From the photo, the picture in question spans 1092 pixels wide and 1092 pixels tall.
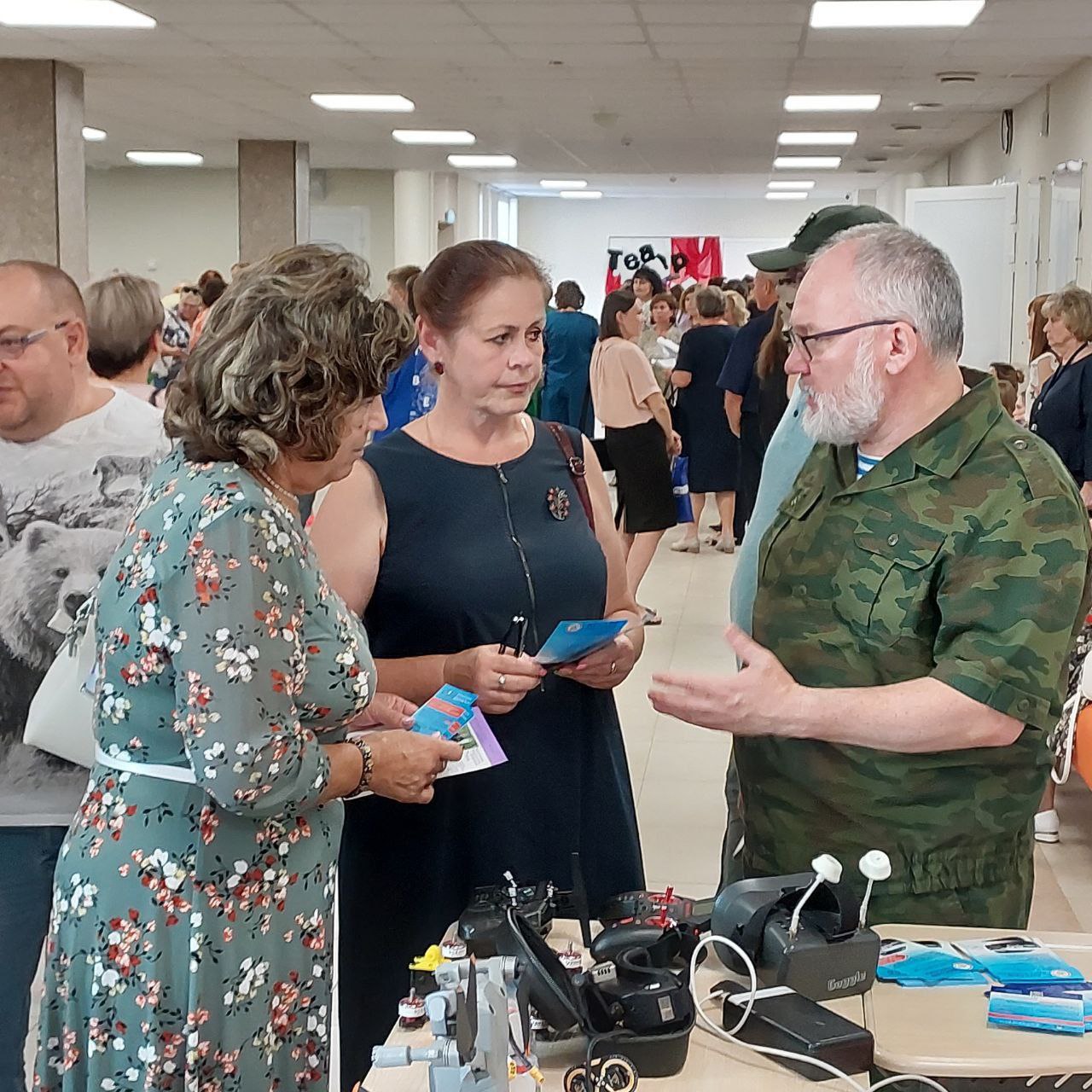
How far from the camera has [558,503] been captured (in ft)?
7.85

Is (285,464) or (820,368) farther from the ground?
(820,368)

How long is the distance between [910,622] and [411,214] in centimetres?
1680

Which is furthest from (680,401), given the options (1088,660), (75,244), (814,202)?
(814,202)

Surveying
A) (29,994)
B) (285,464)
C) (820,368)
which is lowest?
(29,994)

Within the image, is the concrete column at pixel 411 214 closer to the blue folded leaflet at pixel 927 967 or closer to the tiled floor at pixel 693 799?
the tiled floor at pixel 693 799

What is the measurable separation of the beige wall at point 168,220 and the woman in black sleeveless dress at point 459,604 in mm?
16583

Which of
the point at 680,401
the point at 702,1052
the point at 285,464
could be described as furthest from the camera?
the point at 680,401

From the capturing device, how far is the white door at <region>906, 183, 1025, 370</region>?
10781 mm

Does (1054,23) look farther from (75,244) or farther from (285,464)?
(285,464)

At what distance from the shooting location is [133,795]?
1697 millimetres

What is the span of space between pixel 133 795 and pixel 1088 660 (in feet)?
10.4

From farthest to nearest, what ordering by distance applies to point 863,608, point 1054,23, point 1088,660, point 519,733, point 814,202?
point 814,202
point 1054,23
point 1088,660
point 519,733
point 863,608

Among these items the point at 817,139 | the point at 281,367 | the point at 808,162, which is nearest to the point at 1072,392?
the point at 281,367

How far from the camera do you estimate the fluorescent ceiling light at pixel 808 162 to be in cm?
1563
